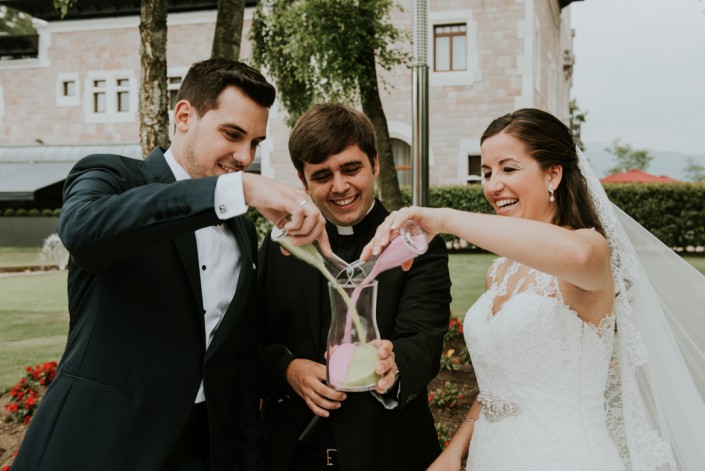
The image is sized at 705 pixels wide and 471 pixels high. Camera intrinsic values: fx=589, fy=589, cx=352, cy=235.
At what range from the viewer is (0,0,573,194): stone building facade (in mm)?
16906

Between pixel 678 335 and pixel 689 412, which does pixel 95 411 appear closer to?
pixel 689 412

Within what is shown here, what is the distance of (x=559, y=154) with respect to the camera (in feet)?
6.98

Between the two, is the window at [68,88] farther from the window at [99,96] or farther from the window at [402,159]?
the window at [402,159]

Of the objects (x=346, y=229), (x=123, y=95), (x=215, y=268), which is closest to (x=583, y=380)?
(x=346, y=229)

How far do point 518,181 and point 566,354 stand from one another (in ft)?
2.02

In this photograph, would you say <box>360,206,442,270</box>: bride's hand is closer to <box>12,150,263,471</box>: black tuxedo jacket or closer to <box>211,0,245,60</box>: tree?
<box>12,150,263,471</box>: black tuxedo jacket

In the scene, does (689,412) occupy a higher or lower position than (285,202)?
lower

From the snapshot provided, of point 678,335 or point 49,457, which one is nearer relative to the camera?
point 49,457

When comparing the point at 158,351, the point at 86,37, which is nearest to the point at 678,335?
the point at 158,351

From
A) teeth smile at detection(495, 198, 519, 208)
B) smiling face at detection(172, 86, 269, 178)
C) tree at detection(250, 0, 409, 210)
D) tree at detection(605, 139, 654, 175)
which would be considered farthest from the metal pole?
tree at detection(605, 139, 654, 175)

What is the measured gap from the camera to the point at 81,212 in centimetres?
145

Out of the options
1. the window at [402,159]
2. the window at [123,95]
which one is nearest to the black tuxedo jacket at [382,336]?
the window at [402,159]

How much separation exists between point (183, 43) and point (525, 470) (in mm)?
20962

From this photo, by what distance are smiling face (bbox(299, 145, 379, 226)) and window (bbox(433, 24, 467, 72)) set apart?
16.1 m
